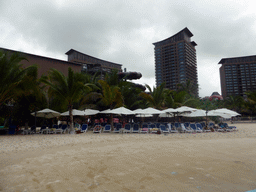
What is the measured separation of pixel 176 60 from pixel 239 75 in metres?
31.5

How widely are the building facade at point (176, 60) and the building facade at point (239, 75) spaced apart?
15000mm

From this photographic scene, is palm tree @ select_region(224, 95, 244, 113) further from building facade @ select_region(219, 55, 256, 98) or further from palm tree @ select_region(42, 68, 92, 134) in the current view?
palm tree @ select_region(42, 68, 92, 134)

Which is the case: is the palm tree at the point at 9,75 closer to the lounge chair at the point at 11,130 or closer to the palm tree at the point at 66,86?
the palm tree at the point at 66,86

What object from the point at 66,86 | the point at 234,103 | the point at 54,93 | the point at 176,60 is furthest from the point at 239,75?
the point at 54,93

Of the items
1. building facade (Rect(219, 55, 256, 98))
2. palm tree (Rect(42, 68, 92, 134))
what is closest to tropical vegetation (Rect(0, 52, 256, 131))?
palm tree (Rect(42, 68, 92, 134))

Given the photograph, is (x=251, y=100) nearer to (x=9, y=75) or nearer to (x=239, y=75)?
(x=9, y=75)

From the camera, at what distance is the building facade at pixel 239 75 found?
81.2 m

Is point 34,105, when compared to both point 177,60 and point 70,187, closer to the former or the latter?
point 70,187

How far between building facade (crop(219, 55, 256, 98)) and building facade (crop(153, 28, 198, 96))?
1500 cm

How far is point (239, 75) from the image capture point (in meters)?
83.5

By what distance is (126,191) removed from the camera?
108 inches

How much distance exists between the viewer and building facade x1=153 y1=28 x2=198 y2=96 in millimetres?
79500

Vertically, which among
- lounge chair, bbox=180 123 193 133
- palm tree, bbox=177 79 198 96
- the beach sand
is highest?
palm tree, bbox=177 79 198 96

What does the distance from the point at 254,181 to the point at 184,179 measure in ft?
3.98
